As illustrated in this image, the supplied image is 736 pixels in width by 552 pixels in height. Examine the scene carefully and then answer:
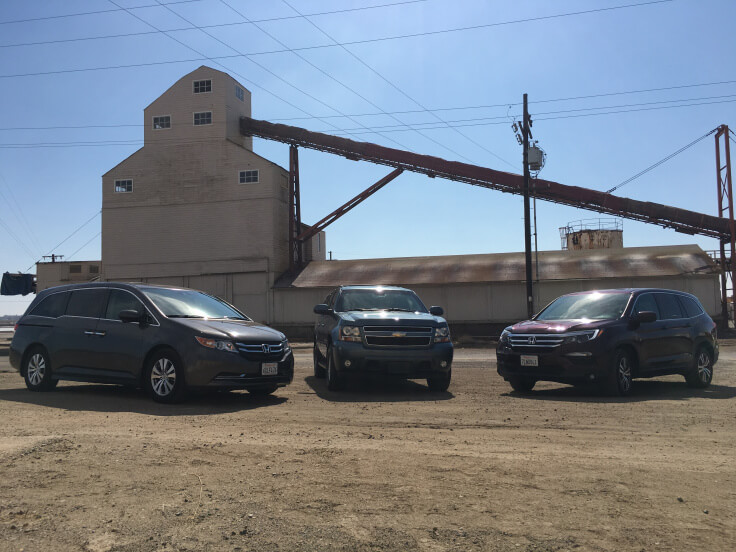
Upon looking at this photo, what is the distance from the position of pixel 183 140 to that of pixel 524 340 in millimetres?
33706

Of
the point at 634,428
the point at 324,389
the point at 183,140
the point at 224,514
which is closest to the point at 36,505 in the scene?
the point at 224,514

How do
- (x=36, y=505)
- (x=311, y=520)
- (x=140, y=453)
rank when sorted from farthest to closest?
(x=140, y=453), (x=36, y=505), (x=311, y=520)

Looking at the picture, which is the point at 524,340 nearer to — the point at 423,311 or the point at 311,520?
the point at 423,311

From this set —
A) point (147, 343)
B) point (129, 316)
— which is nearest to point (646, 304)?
point (147, 343)

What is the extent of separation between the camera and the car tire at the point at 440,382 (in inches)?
393

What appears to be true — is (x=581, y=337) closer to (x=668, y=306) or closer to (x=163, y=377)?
(x=668, y=306)

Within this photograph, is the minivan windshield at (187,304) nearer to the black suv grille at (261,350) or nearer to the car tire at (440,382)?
the black suv grille at (261,350)

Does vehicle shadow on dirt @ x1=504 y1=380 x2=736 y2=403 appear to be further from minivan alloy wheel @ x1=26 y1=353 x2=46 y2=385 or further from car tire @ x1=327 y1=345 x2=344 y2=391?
minivan alloy wheel @ x1=26 y1=353 x2=46 y2=385

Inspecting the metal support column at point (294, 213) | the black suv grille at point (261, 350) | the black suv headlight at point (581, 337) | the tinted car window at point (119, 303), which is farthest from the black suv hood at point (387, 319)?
the metal support column at point (294, 213)

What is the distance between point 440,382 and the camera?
10164 millimetres

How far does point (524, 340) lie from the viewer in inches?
391

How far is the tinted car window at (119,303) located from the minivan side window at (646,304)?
807 cm

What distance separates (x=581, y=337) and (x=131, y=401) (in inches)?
266

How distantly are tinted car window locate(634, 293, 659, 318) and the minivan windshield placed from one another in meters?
6.64
